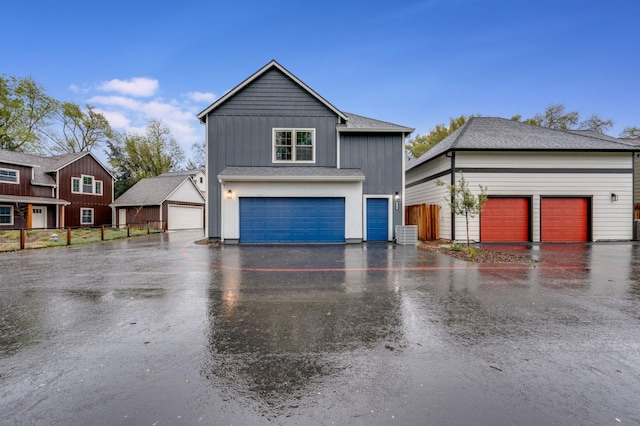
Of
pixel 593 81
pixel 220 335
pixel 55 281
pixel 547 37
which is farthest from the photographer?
pixel 593 81

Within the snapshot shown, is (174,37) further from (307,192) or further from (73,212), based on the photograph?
(73,212)

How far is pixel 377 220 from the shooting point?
13.6m

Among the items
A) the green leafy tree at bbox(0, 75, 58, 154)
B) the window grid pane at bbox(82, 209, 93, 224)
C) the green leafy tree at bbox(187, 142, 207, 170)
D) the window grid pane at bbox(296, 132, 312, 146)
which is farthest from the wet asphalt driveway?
the green leafy tree at bbox(187, 142, 207, 170)

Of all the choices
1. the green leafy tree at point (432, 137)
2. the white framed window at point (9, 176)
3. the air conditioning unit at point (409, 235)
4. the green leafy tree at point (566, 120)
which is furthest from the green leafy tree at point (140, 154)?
the green leafy tree at point (566, 120)

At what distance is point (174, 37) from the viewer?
15508mm

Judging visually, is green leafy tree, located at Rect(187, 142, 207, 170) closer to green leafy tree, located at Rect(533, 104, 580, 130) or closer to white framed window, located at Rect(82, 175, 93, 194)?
white framed window, located at Rect(82, 175, 93, 194)

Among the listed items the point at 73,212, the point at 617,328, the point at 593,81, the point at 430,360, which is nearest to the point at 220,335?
the point at 430,360

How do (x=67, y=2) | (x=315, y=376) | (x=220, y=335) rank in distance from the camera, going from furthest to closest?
(x=67, y=2) < (x=220, y=335) < (x=315, y=376)

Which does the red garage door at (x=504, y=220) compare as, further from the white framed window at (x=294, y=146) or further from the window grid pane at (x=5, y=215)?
the window grid pane at (x=5, y=215)

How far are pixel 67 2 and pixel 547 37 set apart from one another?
2888 cm

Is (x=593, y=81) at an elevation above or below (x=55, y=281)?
above

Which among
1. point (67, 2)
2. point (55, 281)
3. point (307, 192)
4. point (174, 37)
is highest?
point (67, 2)

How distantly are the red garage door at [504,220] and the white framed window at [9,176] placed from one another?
32.5 metres

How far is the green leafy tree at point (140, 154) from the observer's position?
37.2 metres
